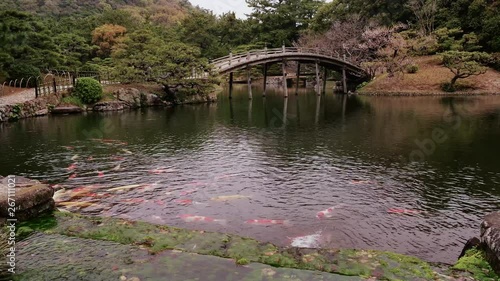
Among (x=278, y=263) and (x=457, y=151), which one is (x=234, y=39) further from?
(x=278, y=263)

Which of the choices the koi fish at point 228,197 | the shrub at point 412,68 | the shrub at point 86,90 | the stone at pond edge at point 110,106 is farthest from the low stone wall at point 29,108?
the shrub at point 412,68

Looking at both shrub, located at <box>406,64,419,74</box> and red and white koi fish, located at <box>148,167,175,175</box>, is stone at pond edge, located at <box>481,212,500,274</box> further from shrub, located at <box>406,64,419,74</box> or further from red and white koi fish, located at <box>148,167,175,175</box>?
shrub, located at <box>406,64,419,74</box>

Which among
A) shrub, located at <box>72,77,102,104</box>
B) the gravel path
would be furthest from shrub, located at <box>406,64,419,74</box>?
the gravel path

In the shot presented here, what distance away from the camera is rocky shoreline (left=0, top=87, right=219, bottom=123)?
2536 cm

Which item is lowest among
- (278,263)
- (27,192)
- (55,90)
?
(278,263)

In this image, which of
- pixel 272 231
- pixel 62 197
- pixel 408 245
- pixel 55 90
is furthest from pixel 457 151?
pixel 55 90

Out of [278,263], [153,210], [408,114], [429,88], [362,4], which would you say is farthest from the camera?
[362,4]

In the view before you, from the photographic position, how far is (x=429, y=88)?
45.1 meters

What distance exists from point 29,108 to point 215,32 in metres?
55.2

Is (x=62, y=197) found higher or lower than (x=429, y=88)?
lower

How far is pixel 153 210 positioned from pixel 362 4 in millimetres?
58061

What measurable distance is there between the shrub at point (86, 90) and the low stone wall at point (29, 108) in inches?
63.9

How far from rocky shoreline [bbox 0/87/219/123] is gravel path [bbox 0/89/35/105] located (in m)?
0.62

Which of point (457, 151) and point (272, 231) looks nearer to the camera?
point (272, 231)
